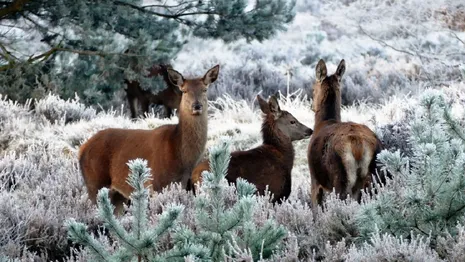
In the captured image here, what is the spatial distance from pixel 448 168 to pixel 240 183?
1.14 meters

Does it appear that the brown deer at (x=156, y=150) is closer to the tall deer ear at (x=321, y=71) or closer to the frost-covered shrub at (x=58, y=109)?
the tall deer ear at (x=321, y=71)

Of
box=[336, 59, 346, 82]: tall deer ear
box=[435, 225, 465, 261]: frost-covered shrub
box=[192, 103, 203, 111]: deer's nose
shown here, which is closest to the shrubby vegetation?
box=[435, 225, 465, 261]: frost-covered shrub

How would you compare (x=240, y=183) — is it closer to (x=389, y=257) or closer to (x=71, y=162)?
(x=389, y=257)

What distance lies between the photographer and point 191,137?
828 cm

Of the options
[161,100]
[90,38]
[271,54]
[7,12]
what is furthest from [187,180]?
[271,54]

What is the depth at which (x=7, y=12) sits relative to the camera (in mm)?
9906

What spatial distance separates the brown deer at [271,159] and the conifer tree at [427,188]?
2.98 meters

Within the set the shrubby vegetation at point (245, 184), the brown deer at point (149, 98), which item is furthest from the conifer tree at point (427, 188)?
the brown deer at point (149, 98)

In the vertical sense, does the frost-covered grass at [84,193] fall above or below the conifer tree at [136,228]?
below

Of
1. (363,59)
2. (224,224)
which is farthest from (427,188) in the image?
(363,59)

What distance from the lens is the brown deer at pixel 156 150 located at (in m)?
8.02

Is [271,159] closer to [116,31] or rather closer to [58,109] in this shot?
[116,31]

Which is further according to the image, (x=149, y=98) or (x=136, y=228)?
(x=149, y=98)

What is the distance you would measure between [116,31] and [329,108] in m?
3.49
